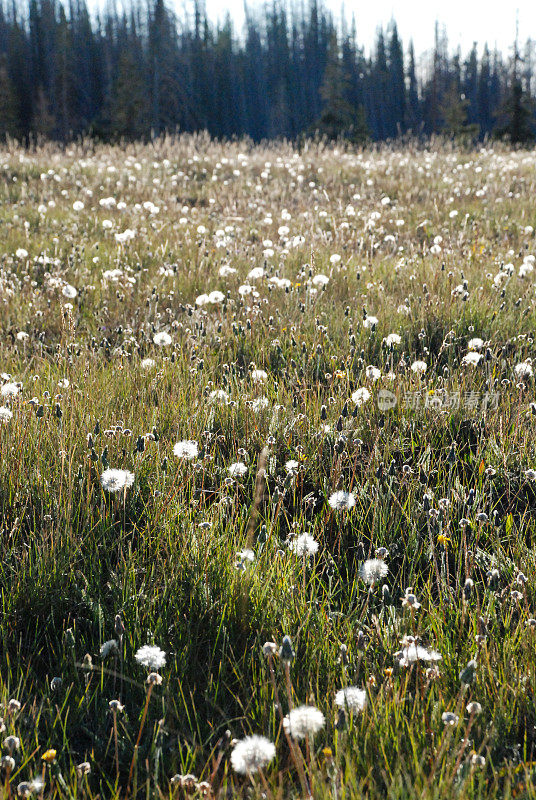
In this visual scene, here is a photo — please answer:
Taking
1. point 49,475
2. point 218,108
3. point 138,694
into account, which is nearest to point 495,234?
point 49,475

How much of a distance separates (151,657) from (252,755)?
0.41 metres

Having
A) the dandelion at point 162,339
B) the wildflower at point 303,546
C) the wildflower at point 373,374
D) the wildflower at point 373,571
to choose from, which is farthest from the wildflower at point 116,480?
the dandelion at point 162,339

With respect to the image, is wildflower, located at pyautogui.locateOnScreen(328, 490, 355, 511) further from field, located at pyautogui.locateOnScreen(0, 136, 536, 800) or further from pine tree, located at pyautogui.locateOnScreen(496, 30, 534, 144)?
pine tree, located at pyautogui.locateOnScreen(496, 30, 534, 144)

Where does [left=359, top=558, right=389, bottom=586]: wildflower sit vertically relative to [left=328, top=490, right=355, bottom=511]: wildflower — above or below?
below

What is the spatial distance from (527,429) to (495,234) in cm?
527

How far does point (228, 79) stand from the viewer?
218 feet

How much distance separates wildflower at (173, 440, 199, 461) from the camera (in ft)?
8.05

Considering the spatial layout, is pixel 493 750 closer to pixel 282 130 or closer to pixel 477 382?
pixel 477 382

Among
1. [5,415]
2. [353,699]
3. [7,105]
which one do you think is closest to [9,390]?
[5,415]

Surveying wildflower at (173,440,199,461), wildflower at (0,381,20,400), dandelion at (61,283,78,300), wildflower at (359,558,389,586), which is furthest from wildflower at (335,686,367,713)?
dandelion at (61,283,78,300)

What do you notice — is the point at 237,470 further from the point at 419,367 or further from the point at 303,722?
the point at 419,367

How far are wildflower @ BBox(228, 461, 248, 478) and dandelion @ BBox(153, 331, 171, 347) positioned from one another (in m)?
1.56

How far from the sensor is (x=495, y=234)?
23.8ft

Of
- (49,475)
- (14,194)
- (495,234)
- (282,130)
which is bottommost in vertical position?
(49,475)
